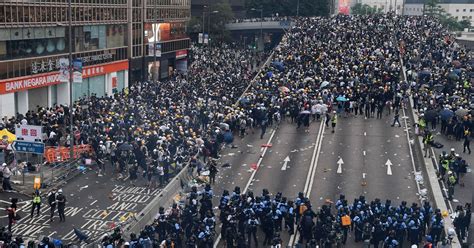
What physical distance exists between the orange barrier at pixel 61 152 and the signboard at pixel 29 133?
10.3 feet

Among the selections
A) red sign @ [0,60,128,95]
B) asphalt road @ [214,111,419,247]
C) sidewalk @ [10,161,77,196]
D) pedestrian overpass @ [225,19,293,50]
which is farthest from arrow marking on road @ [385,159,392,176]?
pedestrian overpass @ [225,19,293,50]

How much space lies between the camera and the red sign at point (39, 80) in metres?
44.7

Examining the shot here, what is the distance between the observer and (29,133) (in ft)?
99.8

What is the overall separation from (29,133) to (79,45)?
25.6m

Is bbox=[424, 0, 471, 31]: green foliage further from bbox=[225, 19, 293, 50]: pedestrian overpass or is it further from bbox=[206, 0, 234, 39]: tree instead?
bbox=[206, 0, 234, 39]: tree

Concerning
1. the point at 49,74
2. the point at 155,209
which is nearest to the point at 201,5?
the point at 49,74

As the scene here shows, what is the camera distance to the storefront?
45128mm

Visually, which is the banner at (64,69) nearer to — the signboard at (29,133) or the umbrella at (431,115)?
the signboard at (29,133)

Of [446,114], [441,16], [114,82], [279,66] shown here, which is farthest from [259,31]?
[446,114]

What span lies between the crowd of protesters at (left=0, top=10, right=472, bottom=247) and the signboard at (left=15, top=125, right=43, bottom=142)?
392cm

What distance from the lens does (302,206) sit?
25.1 meters

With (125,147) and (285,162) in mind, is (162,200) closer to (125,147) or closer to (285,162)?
(125,147)

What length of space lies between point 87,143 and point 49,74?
1651cm

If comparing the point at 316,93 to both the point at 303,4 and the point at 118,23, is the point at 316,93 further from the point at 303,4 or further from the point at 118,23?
the point at 303,4
